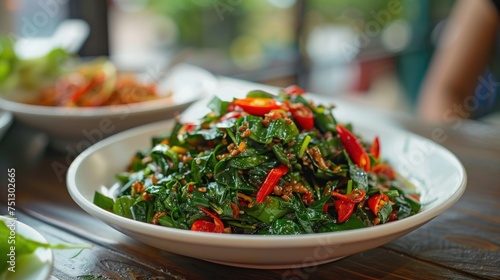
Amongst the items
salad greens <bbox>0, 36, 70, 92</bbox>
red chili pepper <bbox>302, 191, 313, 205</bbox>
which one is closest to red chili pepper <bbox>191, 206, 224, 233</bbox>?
red chili pepper <bbox>302, 191, 313, 205</bbox>

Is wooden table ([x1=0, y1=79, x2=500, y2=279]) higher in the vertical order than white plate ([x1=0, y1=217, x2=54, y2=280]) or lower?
lower

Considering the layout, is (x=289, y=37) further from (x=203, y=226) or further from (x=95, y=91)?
(x=203, y=226)

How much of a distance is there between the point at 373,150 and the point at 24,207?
794 mm

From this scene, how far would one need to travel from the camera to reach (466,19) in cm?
277

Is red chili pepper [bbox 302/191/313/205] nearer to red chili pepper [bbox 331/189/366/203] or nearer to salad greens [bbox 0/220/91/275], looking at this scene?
red chili pepper [bbox 331/189/366/203]

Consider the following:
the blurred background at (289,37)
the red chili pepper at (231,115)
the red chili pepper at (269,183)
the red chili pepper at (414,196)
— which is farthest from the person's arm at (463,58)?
the red chili pepper at (269,183)

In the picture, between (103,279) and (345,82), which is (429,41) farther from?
(103,279)

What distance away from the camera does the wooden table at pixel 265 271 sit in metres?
1.10

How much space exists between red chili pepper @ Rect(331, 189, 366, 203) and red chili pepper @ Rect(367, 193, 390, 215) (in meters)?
0.03

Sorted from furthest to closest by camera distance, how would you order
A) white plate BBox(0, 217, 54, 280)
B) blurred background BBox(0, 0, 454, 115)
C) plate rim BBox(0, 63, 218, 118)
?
blurred background BBox(0, 0, 454, 115) → plate rim BBox(0, 63, 218, 118) → white plate BBox(0, 217, 54, 280)

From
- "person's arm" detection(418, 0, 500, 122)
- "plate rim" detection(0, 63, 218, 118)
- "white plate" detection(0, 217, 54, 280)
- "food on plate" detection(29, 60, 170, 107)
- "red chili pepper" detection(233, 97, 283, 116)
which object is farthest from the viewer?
"person's arm" detection(418, 0, 500, 122)

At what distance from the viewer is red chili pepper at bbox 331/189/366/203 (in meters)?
1.10

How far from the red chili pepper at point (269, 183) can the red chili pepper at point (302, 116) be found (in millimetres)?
180

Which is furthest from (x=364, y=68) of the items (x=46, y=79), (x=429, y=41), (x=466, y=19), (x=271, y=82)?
(x=46, y=79)
